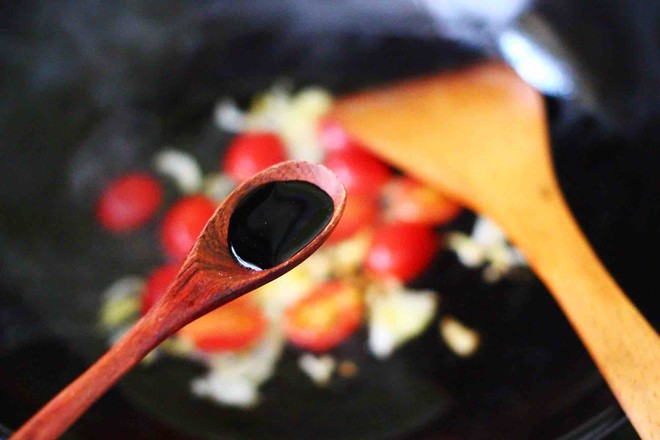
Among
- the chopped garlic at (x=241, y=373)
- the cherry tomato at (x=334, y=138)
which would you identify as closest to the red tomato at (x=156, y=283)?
the chopped garlic at (x=241, y=373)

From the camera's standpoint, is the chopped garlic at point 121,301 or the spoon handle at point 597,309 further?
the chopped garlic at point 121,301

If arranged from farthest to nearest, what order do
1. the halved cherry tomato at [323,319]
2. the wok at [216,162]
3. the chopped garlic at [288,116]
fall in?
the chopped garlic at [288,116]
the halved cherry tomato at [323,319]
the wok at [216,162]

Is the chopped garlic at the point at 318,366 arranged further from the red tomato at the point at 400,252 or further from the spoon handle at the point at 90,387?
the spoon handle at the point at 90,387

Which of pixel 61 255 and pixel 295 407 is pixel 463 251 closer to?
pixel 295 407

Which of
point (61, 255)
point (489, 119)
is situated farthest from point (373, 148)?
point (61, 255)

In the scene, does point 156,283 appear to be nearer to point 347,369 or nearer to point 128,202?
point 128,202

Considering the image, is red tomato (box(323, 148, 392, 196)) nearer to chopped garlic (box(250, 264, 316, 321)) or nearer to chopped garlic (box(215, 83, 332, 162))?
chopped garlic (box(215, 83, 332, 162))
